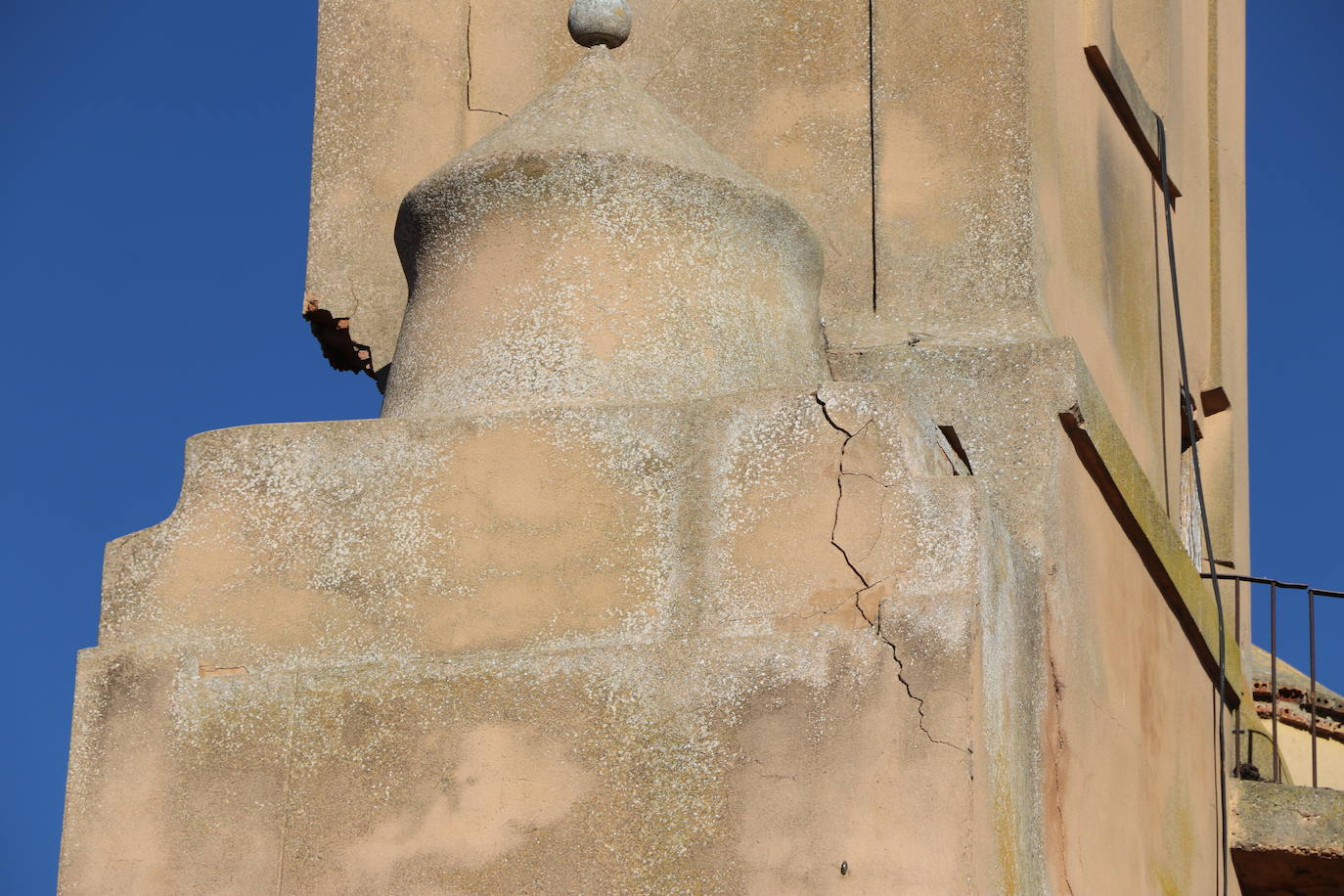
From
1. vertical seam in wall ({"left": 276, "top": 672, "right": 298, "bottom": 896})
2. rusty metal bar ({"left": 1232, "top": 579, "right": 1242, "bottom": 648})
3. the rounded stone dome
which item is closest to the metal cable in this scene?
rusty metal bar ({"left": 1232, "top": 579, "right": 1242, "bottom": 648})

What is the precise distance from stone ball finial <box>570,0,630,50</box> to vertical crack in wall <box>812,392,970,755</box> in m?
1.86

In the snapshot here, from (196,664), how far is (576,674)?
1.03 meters

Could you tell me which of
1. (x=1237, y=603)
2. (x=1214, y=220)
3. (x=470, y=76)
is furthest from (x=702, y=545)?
(x=1214, y=220)

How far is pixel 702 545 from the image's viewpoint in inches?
221

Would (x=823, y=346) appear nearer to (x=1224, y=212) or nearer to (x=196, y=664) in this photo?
(x=196, y=664)

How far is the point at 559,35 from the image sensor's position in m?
7.80

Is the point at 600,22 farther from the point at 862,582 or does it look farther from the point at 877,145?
the point at 862,582

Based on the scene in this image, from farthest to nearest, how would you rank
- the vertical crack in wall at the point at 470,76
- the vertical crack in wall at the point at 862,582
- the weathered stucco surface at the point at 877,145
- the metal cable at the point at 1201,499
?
1. the metal cable at the point at 1201,499
2. the vertical crack in wall at the point at 470,76
3. the weathered stucco surface at the point at 877,145
4. the vertical crack in wall at the point at 862,582

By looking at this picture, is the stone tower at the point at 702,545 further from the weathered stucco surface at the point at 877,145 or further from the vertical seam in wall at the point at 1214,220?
the vertical seam in wall at the point at 1214,220

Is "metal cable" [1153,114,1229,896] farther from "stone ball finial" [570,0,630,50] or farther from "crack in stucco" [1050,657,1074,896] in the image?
"stone ball finial" [570,0,630,50]

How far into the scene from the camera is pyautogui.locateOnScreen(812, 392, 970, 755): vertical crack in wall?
17.1 ft

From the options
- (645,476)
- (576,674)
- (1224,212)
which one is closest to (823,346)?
(645,476)

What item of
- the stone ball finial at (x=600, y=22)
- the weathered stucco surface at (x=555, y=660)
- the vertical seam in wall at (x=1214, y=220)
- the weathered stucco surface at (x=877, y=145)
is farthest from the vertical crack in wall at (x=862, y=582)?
the vertical seam in wall at (x=1214, y=220)

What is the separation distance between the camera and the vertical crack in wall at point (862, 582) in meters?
5.23
